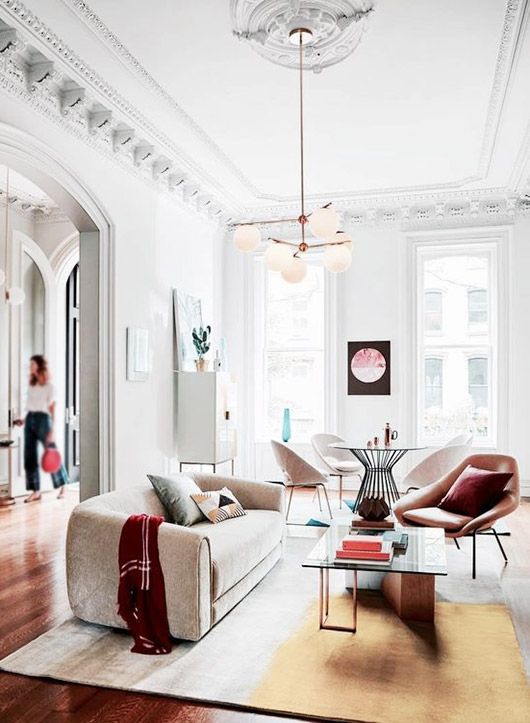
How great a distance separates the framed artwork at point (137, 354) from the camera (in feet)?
19.2

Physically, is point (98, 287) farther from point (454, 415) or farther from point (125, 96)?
point (454, 415)

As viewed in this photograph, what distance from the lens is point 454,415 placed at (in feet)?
26.7

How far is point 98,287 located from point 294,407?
3.81 m

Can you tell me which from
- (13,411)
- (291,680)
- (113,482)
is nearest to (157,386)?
(113,482)

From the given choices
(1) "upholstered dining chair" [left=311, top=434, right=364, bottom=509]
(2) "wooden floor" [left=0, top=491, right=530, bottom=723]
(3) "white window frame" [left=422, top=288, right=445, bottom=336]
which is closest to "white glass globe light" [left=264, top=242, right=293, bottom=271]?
(2) "wooden floor" [left=0, top=491, right=530, bottom=723]

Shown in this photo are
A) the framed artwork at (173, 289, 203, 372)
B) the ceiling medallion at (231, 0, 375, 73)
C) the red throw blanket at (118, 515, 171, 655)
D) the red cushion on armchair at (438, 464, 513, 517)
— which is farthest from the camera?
the framed artwork at (173, 289, 203, 372)

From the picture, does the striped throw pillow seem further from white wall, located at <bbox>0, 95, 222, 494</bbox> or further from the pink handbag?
the pink handbag

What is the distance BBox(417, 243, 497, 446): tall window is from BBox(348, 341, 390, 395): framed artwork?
420 millimetres

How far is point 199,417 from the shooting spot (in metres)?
6.88

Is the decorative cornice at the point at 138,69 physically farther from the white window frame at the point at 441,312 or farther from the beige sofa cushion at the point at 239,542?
the beige sofa cushion at the point at 239,542

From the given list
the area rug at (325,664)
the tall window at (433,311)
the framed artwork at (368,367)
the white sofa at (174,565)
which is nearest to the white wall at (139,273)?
the white sofa at (174,565)

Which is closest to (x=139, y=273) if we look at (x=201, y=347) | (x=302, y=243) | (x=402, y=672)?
(x=201, y=347)

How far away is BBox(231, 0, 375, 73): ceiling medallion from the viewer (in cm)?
383

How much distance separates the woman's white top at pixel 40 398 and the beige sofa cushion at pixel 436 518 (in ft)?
15.5
